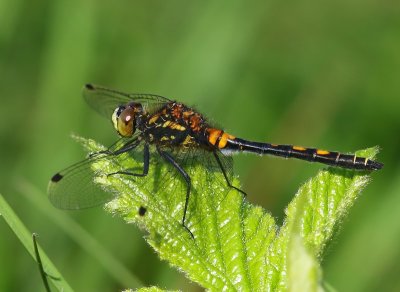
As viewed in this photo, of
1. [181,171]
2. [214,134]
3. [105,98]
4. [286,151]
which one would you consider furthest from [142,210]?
[105,98]

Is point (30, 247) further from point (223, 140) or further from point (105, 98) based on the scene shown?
point (105, 98)

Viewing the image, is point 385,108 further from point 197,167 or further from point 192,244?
point 192,244

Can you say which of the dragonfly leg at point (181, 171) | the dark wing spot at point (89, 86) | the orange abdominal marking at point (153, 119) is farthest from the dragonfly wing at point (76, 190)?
the dark wing spot at point (89, 86)

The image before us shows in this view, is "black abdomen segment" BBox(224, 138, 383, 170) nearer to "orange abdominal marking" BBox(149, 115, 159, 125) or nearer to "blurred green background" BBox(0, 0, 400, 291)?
"orange abdominal marking" BBox(149, 115, 159, 125)

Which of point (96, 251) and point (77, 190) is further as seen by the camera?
point (77, 190)

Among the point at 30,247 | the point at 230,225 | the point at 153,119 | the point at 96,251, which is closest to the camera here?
the point at 30,247

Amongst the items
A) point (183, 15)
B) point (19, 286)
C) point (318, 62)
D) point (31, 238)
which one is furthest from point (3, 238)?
point (318, 62)

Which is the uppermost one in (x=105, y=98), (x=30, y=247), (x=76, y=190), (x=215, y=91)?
(x=215, y=91)
